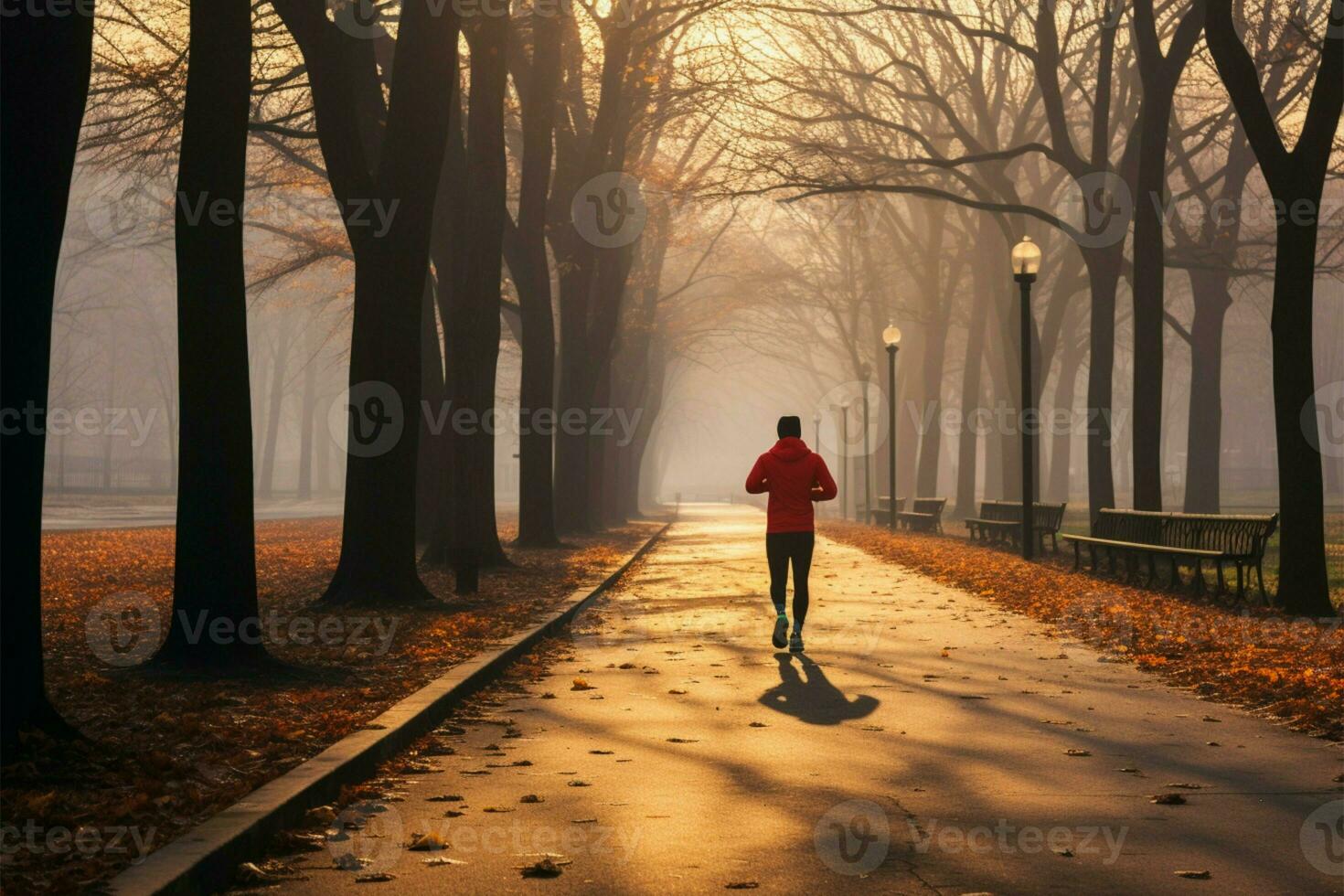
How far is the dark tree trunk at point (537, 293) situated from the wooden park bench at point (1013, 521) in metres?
8.18

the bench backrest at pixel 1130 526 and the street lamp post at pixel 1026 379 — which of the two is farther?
the street lamp post at pixel 1026 379

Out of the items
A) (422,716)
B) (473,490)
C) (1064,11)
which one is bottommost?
(422,716)

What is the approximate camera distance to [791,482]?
13219mm

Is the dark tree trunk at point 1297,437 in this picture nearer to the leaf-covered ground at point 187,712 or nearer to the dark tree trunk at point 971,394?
the leaf-covered ground at point 187,712

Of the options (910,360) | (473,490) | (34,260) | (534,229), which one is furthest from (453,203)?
(910,360)

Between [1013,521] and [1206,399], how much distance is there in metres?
→ 8.08

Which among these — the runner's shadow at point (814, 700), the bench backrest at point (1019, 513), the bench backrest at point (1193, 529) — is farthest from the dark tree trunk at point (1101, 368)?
the runner's shadow at point (814, 700)

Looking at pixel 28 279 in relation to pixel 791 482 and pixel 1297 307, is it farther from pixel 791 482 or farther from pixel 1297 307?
pixel 1297 307

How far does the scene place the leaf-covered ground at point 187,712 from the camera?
570cm

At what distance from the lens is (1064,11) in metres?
33.1

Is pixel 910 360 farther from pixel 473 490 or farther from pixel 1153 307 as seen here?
pixel 473 490

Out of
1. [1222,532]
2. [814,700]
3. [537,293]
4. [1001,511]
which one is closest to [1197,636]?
[1222,532]

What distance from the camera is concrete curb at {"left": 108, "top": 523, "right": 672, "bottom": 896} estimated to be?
16.5 feet

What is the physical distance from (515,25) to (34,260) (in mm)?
15561
